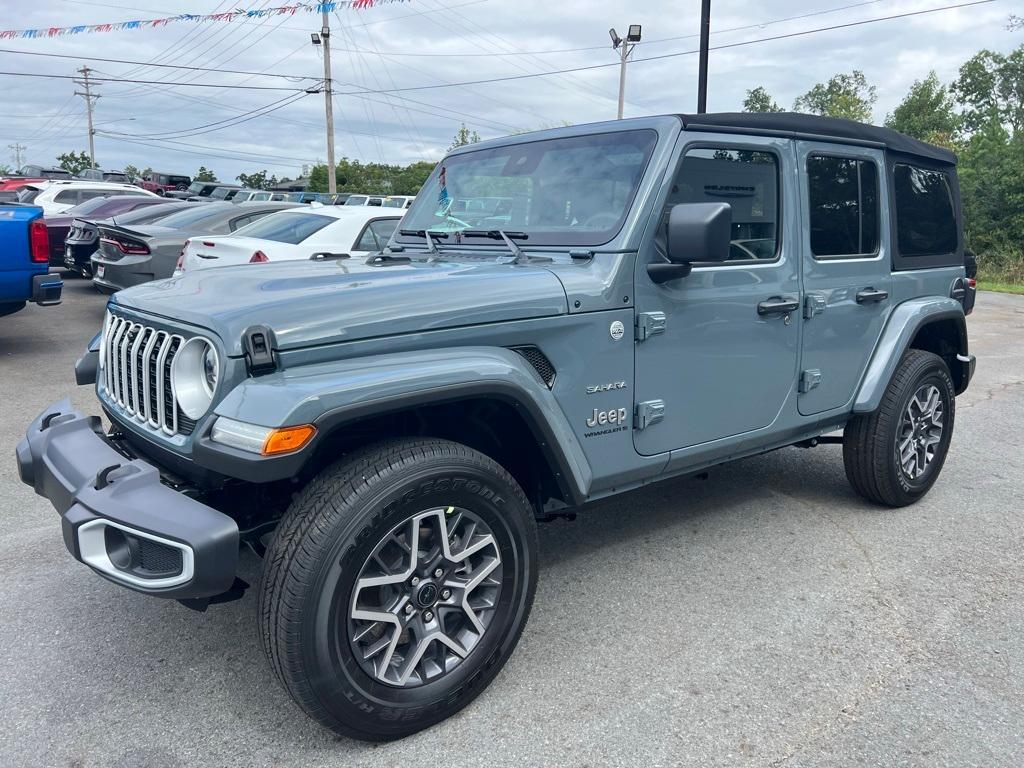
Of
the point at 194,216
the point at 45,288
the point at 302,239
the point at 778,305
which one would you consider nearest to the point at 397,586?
the point at 778,305

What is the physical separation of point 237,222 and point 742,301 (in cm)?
854

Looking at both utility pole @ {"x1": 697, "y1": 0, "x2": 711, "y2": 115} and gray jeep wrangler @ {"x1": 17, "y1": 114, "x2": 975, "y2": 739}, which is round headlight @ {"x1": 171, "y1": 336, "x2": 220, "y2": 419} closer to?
gray jeep wrangler @ {"x1": 17, "y1": 114, "x2": 975, "y2": 739}

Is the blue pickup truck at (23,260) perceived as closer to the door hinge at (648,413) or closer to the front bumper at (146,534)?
the front bumper at (146,534)

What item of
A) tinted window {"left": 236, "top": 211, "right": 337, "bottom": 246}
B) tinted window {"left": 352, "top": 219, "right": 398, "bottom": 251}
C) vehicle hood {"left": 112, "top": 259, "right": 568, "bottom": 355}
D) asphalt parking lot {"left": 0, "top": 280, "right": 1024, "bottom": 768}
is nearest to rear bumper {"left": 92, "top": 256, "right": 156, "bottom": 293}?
tinted window {"left": 236, "top": 211, "right": 337, "bottom": 246}

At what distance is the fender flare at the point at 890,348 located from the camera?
13.6ft

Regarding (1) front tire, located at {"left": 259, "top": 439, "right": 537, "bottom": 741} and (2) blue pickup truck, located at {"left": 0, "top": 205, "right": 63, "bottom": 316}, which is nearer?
(1) front tire, located at {"left": 259, "top": 439, "right": 537, "bottom": 741}

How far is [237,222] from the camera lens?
10539 millimetres

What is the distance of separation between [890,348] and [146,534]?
140 inches

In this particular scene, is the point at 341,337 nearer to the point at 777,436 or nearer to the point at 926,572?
the point at 777,436

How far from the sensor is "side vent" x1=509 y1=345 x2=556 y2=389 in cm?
283

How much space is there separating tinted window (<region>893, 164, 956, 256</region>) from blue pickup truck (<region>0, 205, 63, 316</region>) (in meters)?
7.16

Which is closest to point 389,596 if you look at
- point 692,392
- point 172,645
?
point 172,645

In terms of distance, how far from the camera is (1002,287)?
65.9ft

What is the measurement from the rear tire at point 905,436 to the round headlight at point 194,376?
328 centimetres
